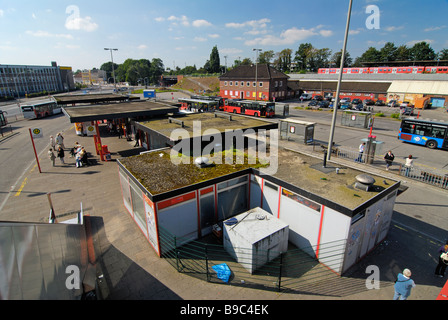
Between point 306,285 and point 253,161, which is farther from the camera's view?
point 253,161

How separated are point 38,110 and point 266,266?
46313 mm

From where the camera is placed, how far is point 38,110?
3988 cm

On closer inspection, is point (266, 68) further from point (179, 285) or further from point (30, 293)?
point (30, 293)

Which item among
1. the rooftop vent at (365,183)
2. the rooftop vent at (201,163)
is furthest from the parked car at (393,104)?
the rooftop vent at (201,163)

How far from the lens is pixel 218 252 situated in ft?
31.2

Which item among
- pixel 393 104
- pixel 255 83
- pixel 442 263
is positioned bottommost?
pixel 442 263

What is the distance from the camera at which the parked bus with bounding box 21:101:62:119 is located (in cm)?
3838

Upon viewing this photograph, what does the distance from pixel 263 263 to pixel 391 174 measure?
13.2 m

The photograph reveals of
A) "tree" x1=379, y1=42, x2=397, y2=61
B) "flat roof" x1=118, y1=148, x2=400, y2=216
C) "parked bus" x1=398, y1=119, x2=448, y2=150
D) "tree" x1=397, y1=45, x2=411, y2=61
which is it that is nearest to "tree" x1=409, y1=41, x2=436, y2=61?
"tree" x1=397, y1=45, x2=411, y2=61

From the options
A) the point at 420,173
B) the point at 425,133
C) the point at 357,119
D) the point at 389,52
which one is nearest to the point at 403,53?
the point at 389,52

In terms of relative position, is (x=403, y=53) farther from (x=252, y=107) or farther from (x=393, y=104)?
(x=252, y=107)

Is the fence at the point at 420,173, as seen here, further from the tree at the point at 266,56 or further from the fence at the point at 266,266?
the tree at the point at 266,56

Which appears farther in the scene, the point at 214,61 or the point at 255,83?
the point at 214,61

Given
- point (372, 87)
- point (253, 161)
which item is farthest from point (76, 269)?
point (372, 87)
